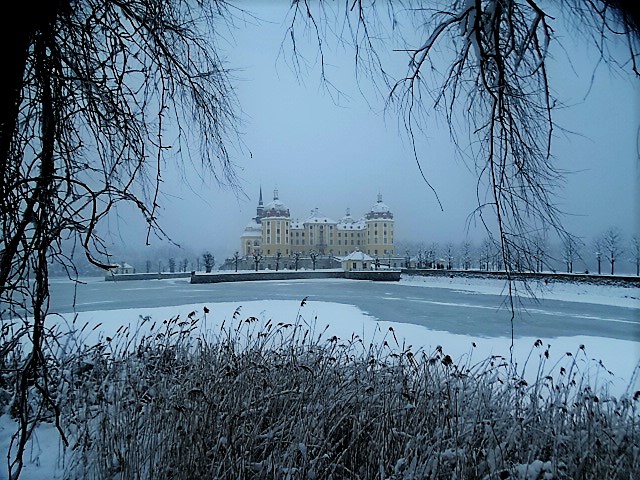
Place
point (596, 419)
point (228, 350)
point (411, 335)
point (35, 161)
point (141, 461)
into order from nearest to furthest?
point (35, 161) → point (141, 461) → point (596, 419) → point (228, 350) → point (411, 335)

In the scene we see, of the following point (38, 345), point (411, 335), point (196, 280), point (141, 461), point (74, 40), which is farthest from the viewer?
point (196, 280)

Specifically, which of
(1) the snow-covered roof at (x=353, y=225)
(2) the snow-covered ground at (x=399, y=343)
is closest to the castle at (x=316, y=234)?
(1) the snow-covered roof at (x=353, y=225)

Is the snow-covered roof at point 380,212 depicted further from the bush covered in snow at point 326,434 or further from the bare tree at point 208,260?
the bush covered in snow at point 326,434

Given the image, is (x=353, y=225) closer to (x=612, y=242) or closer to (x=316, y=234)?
(x=316, y=234)

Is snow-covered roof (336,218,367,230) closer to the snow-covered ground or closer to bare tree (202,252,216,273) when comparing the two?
bare tree (202,252,216,273)

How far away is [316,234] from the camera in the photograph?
55344 millimetres

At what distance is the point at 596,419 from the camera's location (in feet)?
9.57

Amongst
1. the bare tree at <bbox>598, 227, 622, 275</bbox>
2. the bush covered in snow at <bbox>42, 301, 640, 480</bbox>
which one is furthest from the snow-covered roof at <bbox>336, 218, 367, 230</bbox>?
the bush covered in snow at <bbox>42, 301, 640, 480</bbox>

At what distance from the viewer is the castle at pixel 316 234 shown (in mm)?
51156

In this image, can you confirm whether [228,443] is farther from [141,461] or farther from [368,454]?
[368,454]

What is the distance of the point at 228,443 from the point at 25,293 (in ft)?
4.38

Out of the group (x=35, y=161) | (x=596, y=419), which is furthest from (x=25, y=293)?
(x=596, y=419)

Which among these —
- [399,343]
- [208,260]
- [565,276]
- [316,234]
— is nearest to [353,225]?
[316,234]

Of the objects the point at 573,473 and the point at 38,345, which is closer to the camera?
the point at 38,345
